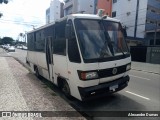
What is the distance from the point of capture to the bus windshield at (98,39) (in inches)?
205

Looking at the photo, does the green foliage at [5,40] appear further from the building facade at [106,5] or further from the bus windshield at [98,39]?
the bus windshield at [98,39]

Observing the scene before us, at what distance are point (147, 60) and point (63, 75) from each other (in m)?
19.1

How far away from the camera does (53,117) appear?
4625 mm

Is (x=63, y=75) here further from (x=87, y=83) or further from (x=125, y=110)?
(x=125, y=110)

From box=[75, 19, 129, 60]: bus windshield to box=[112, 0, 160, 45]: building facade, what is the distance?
1139 inches

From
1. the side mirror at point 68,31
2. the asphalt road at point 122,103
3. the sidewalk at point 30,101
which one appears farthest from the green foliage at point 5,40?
the side mirror at point 68,31

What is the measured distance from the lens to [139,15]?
3519cm

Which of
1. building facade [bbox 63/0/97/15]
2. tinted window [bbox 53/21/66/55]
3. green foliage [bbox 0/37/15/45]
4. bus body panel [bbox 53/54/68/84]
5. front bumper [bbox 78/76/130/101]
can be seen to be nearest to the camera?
front bumper [bbox 78/76/130/101]

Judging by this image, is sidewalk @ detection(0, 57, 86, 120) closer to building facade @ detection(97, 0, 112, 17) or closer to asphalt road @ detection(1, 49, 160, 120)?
asphalt road @ detection(1, 49, 160, 120)

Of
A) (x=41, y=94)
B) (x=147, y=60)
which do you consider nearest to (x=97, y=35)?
(x=41, y=94)

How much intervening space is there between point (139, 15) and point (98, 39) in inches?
1287

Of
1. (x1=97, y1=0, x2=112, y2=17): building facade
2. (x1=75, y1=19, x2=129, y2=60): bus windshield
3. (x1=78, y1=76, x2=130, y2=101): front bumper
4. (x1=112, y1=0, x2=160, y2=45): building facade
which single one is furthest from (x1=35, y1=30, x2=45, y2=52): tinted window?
(x1=97, y1=0, x2=112, y2=17): building facade

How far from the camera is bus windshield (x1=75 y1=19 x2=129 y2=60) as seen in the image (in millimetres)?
5207

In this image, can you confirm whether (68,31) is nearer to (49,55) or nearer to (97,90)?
(97,90)
